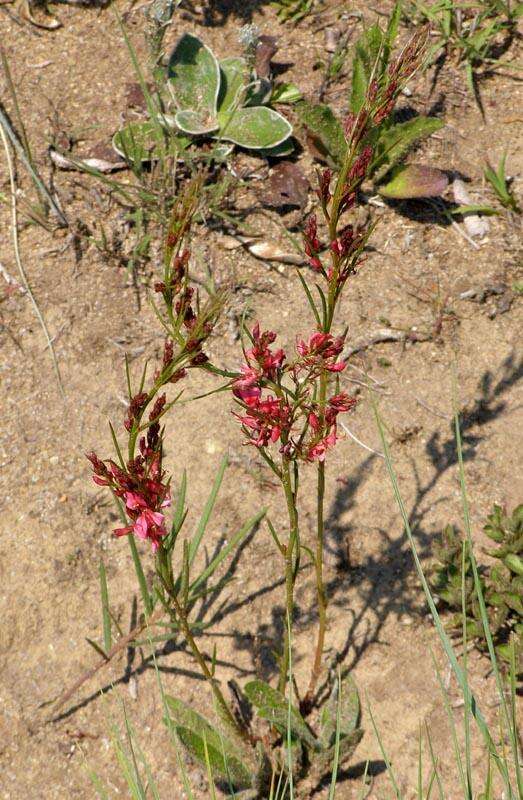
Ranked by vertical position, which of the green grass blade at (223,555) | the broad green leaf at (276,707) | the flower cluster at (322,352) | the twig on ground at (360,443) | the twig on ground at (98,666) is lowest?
the twig on ground at (98,666)

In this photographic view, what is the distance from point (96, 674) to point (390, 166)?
2086 millimetres

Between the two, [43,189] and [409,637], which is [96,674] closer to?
[409,637]

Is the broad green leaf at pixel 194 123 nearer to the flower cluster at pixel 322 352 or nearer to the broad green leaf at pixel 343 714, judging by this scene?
the flower cluster at pixel 322 352

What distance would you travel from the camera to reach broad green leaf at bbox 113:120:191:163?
293cm

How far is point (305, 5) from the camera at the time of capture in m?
3.55

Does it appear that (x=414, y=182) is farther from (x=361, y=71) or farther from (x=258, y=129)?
(x=258, y=129)

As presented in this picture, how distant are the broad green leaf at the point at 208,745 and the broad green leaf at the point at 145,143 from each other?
193 centimetres

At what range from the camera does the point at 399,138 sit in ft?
9.72

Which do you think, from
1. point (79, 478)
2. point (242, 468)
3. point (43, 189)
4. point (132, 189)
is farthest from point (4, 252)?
point (242, 468)

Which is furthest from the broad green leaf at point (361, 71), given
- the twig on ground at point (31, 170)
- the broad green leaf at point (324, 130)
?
the twig on ground at point (31, 170)

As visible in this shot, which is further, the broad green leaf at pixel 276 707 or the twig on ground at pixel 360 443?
the twig on ground at pixel 360 443

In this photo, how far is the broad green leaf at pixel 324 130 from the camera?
292 centimetres

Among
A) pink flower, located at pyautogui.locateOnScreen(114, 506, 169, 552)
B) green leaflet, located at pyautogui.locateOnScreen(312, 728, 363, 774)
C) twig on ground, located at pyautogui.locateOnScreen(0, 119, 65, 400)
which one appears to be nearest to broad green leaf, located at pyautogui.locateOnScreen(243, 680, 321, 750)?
green leaflet, located at pyautogui.locateOnScreen(312, 728, 363, 774)

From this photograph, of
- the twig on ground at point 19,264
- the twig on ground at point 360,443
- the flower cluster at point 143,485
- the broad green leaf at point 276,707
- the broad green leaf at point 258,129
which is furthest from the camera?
the broad green leaf at point 258,129
